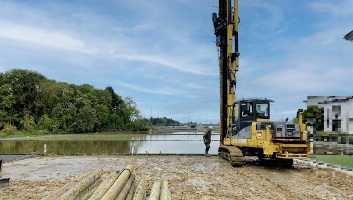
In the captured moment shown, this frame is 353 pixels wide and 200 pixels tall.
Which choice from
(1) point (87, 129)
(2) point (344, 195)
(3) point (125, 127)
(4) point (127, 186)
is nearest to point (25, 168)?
(4) point (127, 186)

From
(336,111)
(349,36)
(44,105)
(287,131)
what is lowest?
(287,131)

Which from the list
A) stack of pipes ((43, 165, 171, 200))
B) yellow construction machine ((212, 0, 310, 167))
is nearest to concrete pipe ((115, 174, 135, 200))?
stack of pipes ((43, 165, 171, 200))

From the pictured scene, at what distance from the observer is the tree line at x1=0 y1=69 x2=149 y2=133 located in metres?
60.9

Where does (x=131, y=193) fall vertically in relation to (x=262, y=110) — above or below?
below

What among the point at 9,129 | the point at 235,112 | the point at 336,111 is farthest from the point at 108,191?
the point at 9,129

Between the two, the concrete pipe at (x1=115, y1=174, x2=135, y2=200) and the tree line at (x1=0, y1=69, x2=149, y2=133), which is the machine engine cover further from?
the tree line at (x1=0, y1=69, x2=149, y2=133)

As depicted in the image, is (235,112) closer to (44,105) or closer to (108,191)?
(108,191)

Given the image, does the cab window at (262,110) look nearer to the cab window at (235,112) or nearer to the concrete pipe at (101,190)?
the cab window at (235,112)

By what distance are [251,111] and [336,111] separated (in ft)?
85.8

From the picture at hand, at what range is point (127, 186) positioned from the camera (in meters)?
7.55

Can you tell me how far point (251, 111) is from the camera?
13.2 metres

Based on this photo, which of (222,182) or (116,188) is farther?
(222,182)

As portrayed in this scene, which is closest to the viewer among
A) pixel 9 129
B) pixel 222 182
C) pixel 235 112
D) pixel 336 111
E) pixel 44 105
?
pixel 222 182

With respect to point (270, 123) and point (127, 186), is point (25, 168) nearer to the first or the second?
point (127, 186)
